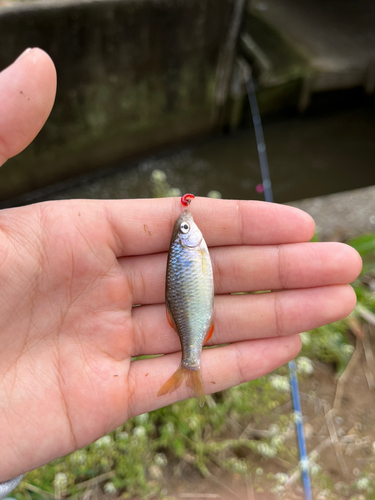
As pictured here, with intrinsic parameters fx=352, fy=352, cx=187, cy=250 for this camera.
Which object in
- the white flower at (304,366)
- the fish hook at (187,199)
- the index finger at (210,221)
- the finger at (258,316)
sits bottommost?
the white flower at (304,366)

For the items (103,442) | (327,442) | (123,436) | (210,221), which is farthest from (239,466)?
(210,221)

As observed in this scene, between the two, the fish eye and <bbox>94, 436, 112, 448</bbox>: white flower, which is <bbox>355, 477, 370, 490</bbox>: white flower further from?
the fish eye

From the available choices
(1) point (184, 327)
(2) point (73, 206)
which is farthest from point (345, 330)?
(2) point (73, 206)

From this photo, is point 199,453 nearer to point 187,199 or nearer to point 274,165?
point 187,199

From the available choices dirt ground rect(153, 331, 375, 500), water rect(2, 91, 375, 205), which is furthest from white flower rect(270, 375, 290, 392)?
water rect(2, 91, 375, 205)

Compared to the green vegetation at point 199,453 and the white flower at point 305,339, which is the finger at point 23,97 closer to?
the green vegetation at point 199,453

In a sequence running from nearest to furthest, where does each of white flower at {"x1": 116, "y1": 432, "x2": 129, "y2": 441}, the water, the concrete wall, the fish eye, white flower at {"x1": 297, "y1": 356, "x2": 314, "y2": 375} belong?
the fish eye → white flower at {"x1": 116, "y1": 432, "x2": 129, "y2": 441} → white flower at {"x1": 297, "y1": 356, "x2": 314, "y2": 375} → the concrete wall → the water

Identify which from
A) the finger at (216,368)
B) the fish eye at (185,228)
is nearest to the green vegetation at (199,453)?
the finger at (216,368)

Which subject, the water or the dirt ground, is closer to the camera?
the dirt ground
